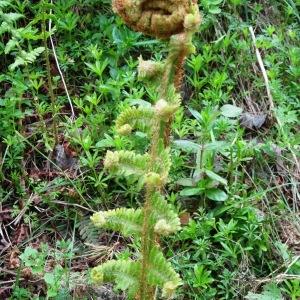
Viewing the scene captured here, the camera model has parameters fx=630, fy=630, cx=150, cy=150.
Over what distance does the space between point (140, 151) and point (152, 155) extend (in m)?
1.21

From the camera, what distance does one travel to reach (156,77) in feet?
6.54

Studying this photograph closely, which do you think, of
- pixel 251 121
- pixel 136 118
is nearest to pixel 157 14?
pixel 136 118

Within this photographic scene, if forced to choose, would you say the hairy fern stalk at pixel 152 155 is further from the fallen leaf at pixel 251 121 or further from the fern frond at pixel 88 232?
the fallen leaf at pixel 251 121

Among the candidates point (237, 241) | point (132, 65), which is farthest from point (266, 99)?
point (237, 241)

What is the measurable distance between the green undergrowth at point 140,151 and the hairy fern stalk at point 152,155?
2.08ft

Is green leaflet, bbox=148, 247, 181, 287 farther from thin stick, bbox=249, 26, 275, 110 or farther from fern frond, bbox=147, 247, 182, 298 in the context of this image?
thin stick, bbox=249, 26, 275, 110

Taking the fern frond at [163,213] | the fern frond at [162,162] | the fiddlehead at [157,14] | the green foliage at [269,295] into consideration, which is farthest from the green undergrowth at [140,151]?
the fiddlehead at [157,14]

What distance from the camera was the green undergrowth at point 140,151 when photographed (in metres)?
2.86

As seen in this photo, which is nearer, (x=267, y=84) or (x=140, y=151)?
(x=140, y=151)

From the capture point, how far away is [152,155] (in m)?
1.96

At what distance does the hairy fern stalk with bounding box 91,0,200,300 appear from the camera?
6.10ft

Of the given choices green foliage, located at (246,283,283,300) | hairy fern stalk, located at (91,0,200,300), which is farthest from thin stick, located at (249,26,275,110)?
hairy fern stalk, located at (91,0,200,300)

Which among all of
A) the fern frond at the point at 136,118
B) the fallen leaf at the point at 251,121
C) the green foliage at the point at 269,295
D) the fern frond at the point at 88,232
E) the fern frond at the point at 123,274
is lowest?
the fern frond at the point at 88,232

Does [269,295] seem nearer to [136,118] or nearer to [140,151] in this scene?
[140,151]
